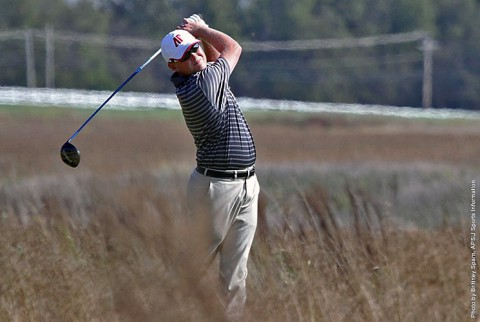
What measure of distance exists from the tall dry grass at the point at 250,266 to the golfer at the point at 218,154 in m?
0.13

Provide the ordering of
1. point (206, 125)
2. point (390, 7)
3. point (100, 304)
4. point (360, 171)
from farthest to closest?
point (390, 7), point (360, 171), point (206, 125), point (100, 304)

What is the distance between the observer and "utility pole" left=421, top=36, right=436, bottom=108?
36562 mm

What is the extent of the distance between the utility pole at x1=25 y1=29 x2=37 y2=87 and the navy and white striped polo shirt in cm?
2355

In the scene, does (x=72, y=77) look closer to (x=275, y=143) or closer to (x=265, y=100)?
(x=265, y=100)

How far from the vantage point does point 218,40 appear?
6.60 meters

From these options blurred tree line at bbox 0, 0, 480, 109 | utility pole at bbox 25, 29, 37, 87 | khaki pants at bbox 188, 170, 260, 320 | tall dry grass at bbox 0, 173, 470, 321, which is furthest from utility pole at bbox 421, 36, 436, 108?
khaki pants at bbox 188, 170, 260, 320

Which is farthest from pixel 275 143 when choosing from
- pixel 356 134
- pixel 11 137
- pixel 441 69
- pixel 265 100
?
pixel 441 69

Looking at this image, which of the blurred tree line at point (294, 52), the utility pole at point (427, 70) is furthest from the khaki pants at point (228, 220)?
the utility pole at point (427, 70)

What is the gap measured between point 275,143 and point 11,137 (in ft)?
18.2

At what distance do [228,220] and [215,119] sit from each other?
45 centimetres

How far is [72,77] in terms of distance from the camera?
31844 millimetres

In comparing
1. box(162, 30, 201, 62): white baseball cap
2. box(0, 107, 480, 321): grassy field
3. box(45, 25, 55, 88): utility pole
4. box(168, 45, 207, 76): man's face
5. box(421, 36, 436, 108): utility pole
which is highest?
box(162, 30, 201, 62): white baseball cap

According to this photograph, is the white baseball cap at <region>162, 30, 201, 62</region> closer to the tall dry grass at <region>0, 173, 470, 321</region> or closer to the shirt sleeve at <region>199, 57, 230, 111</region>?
the shirt sleeve at <region>199, 57, 230, 111</region>

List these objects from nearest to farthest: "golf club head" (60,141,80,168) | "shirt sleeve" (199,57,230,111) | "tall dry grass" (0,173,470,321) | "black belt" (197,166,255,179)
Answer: "tall dry grass" (0,173,470,321)
"shirt sleeve" (199,57,230,111)
"black belt" (197,166,255,179)
"golf club head" (60,141,80,168)
